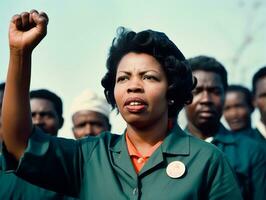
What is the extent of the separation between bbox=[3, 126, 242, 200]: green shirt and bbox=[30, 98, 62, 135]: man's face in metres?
2.51

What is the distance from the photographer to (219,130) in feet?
16.3

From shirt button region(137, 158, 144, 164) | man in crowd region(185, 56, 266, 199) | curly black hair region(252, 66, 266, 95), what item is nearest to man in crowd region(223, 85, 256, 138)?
curly black hair region(252, 66, 266, 95)

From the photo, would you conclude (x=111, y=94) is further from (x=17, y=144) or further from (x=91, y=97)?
(x=91, y=97)

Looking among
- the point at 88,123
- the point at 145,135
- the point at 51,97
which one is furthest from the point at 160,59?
the point at 88,123

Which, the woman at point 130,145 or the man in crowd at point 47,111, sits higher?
the man in crowd at point 47,111

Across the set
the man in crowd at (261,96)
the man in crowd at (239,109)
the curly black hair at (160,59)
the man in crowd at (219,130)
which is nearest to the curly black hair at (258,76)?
the man in crowd at (261,96)

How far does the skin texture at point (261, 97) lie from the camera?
19.0 ft

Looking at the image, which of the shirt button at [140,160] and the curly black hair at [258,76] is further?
the curly black hair at [258,76]

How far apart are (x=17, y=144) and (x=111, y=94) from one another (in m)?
0.78

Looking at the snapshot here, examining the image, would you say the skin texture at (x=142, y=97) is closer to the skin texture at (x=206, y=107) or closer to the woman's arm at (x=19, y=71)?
the woman's arm at (x=19, y=71)

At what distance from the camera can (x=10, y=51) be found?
271cm

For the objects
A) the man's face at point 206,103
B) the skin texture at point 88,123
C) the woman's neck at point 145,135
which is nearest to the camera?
the woman's neck at point 145,135

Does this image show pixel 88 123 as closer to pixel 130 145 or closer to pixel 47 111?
pixel 47 111

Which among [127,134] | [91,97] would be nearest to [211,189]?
[127,134]
